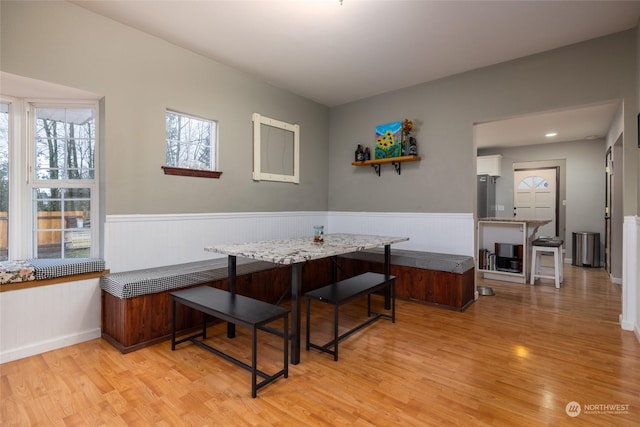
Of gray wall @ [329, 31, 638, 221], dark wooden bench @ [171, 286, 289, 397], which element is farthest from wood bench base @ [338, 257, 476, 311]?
dark wooden bench @ [171, 286, 289, 397]

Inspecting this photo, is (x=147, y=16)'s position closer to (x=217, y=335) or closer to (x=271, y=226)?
(x=271, y=226)

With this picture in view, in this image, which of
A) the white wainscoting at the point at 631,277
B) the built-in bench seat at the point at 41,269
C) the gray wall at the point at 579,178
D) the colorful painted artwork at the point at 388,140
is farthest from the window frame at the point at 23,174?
the gray wall at the point at 579,178

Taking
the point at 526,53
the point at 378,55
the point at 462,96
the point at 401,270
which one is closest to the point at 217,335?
the point at 401,270

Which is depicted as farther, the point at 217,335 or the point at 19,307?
the point at 217,335

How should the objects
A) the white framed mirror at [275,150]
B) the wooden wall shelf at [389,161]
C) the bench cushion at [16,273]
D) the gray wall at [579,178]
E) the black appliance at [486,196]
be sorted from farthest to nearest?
the black appliance at [486,196] → the gray wall at [579,178] → the wooden wall shelf at [389,161] → the white framed mirror at [275,150] → the bench cushion at [16,273]

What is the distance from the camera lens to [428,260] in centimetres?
354

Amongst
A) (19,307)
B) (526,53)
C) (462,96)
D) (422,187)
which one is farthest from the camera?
(422,187)

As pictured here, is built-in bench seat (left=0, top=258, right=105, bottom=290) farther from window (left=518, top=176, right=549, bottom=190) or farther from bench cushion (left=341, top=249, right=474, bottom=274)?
window (left=518, top=176, right=549, bottom=190)

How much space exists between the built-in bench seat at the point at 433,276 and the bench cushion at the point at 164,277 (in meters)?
1.71

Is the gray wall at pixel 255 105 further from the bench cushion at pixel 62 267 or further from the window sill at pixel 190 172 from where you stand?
the bench cushion at pixel 62 267

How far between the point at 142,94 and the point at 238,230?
5.50ft

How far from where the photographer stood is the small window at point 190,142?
10.5ft

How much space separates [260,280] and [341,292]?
121 cm

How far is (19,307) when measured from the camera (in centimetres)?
228
